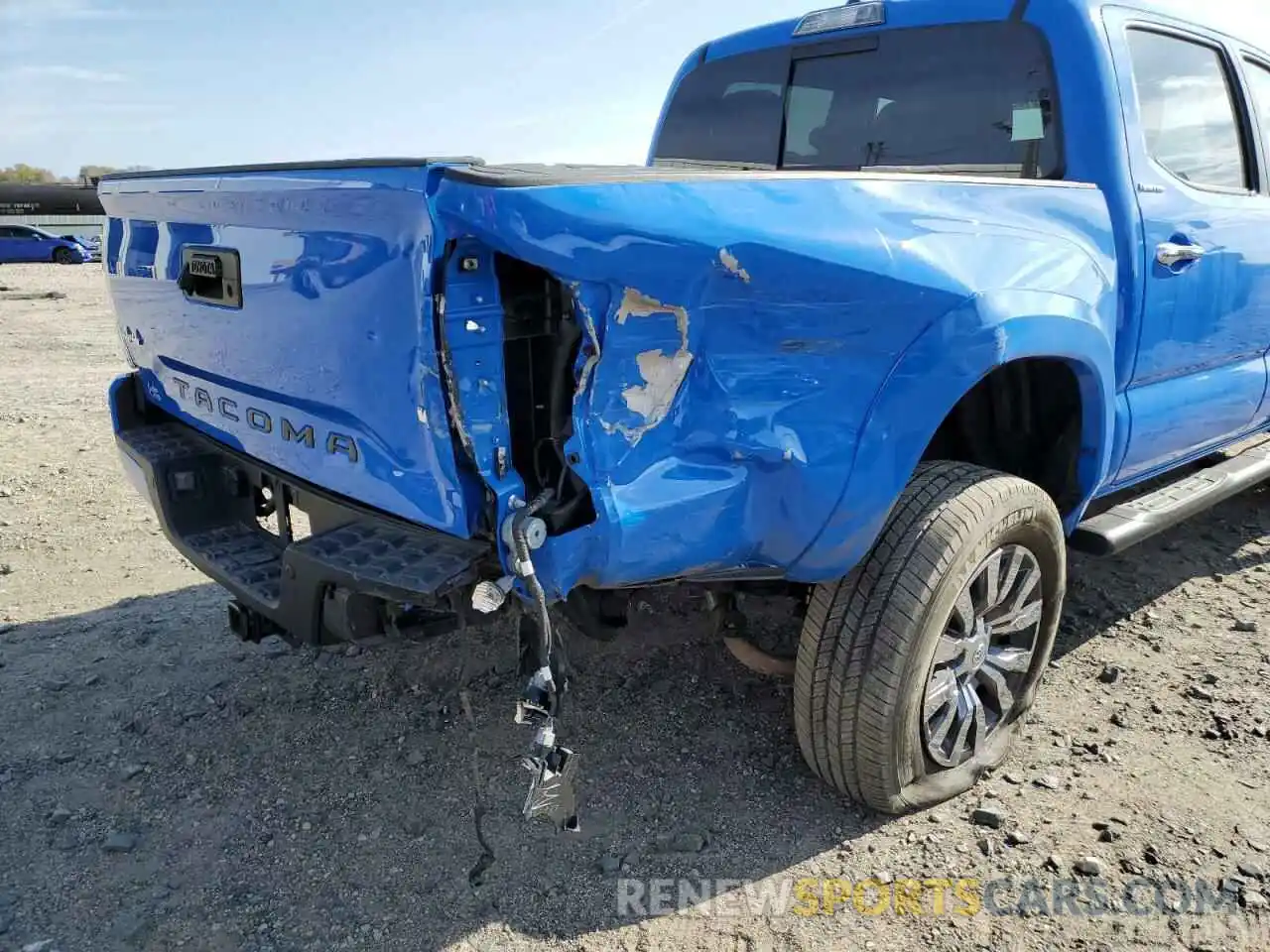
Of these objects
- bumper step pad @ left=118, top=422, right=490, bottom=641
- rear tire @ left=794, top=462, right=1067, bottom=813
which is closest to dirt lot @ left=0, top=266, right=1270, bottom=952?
rear tire @ left=794, top=462, right=1067, bottom=813

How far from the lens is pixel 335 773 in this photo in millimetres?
2980

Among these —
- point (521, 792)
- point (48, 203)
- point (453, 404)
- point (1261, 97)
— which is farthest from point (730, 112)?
point (48, 203)

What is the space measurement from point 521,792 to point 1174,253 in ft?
8.54

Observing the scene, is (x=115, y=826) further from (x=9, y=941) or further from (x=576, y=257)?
(x=576, y=257)

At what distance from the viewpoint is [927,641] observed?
2.56 metres

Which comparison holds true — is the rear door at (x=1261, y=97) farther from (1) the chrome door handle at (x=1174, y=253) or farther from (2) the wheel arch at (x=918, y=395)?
(2) the wheel arch at (x=918, y=395)

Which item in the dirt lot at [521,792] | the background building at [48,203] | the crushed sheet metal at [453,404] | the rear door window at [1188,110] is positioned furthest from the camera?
the background building at [48,203]

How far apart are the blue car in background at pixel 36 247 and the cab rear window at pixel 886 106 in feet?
91.9

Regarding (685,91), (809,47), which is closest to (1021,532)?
(809,47)

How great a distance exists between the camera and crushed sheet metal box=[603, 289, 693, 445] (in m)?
1.95

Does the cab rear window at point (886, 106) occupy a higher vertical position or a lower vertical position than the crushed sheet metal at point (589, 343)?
higher

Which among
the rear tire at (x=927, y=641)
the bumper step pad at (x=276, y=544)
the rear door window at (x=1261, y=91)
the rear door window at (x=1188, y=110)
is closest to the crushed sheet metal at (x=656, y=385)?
the bumper step pad at (x=276, y=544)

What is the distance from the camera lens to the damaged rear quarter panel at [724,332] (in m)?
1.89

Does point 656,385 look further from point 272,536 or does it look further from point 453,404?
point 272,536
